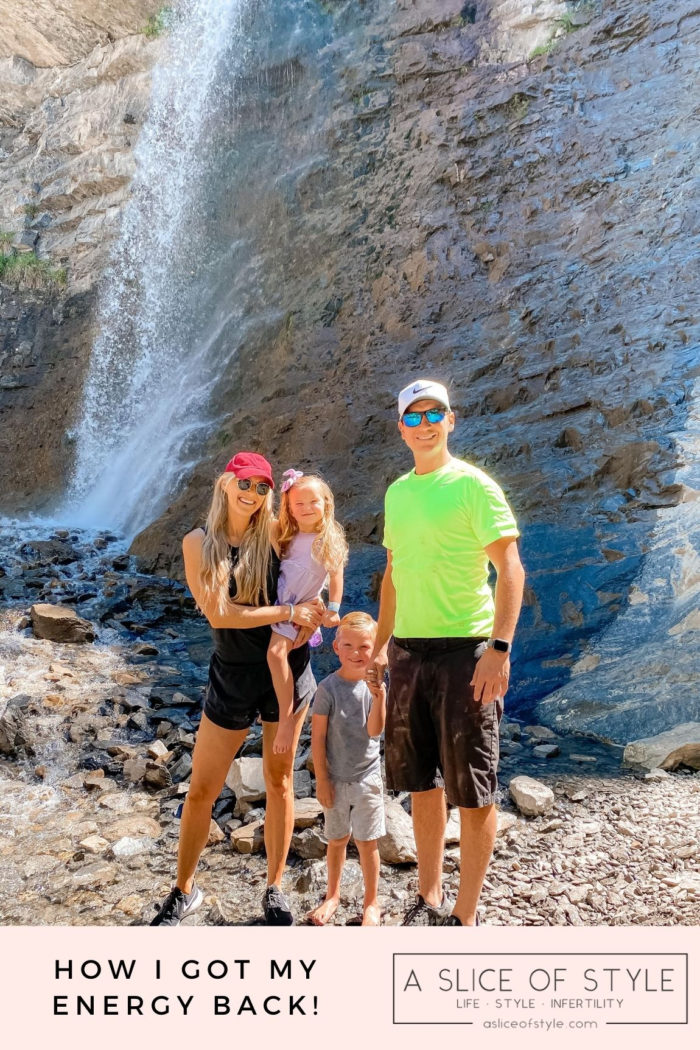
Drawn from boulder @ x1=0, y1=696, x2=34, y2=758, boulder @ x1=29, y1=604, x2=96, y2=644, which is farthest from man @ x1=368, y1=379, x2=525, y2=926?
boulder @ x1=29, y1=604, x2=96, y2=644

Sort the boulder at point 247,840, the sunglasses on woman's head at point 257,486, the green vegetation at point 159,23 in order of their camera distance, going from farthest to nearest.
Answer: the green vegetation at point 159,23
the boulder at point 247,840
the sunglasses on woman's head at point 257,486

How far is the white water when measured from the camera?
42.0ft

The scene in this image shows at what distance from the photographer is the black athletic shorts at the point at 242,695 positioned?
2652 mm

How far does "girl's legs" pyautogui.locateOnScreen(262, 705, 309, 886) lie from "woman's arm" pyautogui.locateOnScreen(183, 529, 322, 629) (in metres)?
0.38

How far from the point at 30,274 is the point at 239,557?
1789 centimetres

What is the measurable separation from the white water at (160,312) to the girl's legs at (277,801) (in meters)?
9.01

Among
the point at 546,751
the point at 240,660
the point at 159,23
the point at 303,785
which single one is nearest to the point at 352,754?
the point at 240,660

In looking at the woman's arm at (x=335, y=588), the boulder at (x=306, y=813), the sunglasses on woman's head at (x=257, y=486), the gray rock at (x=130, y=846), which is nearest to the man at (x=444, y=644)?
the woman's arm at (x=335, y=588)

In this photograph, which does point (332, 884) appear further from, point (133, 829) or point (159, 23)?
point (159, 23)

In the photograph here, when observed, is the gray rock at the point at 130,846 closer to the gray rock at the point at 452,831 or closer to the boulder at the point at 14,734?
the gray rock at the point at 452,831

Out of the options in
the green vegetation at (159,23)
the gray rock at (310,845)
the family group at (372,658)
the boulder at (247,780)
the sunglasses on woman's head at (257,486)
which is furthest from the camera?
the green vegetation at (159,23)

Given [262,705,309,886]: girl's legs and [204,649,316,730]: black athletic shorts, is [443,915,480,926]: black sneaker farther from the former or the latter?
[204,649,316,730]: black athletic shorts

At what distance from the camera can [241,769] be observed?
3941 mm
